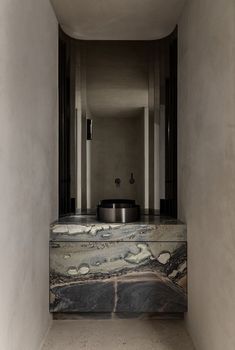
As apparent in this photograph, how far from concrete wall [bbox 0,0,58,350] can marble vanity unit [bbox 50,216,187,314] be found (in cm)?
14

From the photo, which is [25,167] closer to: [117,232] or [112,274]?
[117,232]

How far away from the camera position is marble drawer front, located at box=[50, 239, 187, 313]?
191 centimetres

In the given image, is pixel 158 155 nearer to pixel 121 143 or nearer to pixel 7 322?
pixel 121 143

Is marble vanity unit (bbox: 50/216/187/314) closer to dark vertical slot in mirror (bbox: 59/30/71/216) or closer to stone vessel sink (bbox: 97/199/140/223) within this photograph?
stone vessel sink (bbox: 97/199/140/223)

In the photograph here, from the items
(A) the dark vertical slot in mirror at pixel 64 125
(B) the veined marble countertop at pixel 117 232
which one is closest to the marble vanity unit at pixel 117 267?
(B) the veined marble countertop at pixel 117 232

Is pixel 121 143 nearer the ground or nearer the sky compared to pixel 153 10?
nearer the ground

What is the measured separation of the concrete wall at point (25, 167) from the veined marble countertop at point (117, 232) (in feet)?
0.38

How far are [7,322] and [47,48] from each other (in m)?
1.40

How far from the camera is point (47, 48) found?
1855mm

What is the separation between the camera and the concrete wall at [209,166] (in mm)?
1201

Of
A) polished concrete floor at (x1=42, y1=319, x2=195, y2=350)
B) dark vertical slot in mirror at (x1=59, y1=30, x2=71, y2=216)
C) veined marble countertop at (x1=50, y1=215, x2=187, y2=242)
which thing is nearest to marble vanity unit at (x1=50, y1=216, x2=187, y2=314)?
veined marble countertop at (x1=50, y1=215, x2=187, y2=242)

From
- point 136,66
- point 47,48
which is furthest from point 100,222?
point 136,66

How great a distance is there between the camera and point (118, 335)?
1.83 meters

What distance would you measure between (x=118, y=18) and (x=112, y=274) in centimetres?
155
